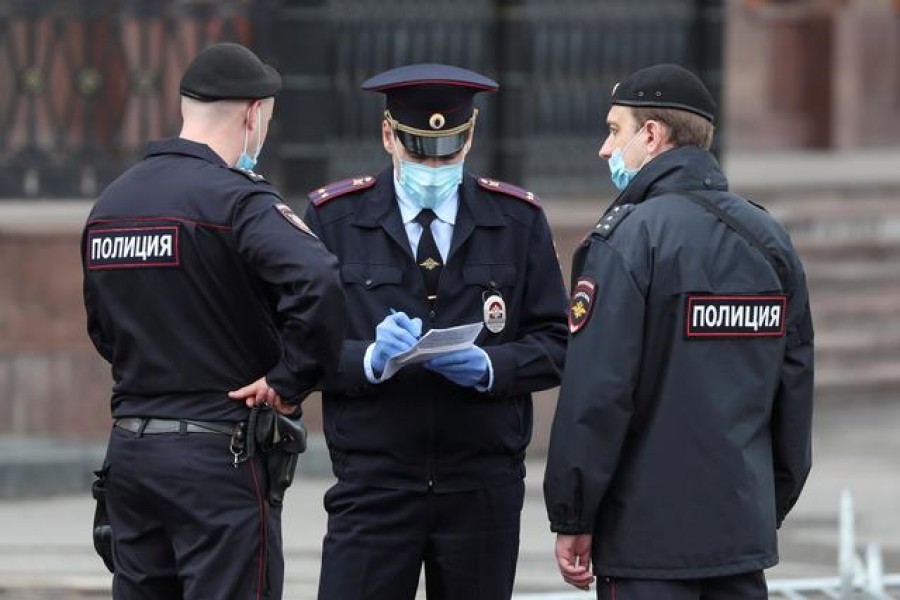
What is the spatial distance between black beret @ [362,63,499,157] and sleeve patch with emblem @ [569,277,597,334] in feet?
2.08

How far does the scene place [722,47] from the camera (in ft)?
36.8

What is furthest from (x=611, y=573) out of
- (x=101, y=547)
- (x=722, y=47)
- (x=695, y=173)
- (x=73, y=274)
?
(x=722, y=47)

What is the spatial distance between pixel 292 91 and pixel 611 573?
5.83m

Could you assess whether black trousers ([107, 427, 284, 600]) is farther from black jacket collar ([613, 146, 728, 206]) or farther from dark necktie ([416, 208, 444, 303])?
black jacket collar ([613, 146, 728, 206])

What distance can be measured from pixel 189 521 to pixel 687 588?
1.23 m

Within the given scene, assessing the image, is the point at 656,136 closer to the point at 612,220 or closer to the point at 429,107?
the point at 612,220

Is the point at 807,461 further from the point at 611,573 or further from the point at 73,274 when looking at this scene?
the point at 73,274

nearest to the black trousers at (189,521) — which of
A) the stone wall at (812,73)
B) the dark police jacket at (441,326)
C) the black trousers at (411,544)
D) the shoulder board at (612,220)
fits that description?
the black trousers at (411,544)

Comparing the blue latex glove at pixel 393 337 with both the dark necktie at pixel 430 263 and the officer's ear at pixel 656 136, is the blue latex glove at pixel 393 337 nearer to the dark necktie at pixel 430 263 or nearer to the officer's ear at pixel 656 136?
the dark necktie at pixel 430 263

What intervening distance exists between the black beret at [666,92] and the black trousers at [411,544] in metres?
1.11

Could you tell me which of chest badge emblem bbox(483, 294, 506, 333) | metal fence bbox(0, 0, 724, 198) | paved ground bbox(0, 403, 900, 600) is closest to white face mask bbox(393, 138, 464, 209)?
chest badge emblem bbox(483, 294, 506, 333)

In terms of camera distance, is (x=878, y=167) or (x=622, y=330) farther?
(x=878, y=167)

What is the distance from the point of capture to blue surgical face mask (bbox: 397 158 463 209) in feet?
17.3

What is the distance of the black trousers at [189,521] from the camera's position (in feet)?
16.4
